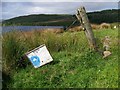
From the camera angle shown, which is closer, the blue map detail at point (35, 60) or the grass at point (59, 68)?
the grass at point (59, 68)

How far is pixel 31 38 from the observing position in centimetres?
1307

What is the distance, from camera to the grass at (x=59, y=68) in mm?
9672

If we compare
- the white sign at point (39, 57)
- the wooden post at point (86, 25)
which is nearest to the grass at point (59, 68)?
the white sign at point (39, 57)

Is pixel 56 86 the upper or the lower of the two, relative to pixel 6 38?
lower

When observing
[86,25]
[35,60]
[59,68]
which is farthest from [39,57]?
[86,25]

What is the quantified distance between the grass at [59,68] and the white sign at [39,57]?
0.15m

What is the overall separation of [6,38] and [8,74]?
1.44 m

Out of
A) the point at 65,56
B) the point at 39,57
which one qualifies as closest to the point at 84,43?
the point at 65,56

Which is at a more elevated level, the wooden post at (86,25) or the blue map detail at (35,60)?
the wooden post at (86,25)

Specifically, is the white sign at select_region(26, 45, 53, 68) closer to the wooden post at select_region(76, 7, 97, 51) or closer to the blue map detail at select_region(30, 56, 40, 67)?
the blue map detail at select_region(30, 56, 40, 67)

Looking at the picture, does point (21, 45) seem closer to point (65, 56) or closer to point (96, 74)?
point (65, 56)

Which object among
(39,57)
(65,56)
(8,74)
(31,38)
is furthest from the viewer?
(31,38)

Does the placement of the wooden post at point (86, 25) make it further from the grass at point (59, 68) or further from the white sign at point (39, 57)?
the white sign at point (39, 57)

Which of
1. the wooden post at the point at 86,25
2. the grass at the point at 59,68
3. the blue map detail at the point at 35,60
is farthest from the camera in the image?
the wooden post at the point at 86,25
